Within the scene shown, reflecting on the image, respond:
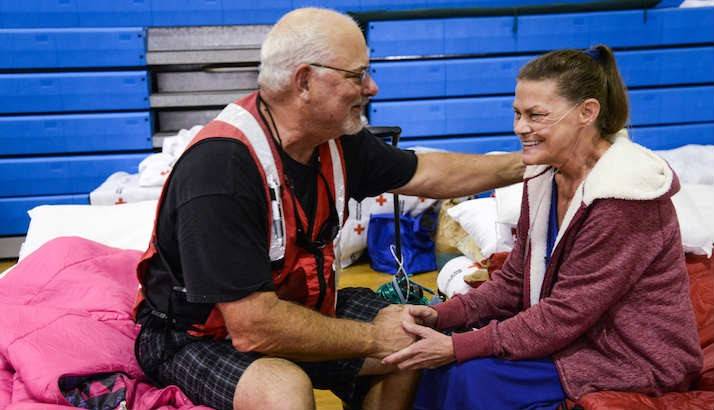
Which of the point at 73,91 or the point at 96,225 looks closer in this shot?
the point at 96,225

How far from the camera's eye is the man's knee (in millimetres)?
1323

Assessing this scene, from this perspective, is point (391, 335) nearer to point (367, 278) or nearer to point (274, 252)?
point (274, 252)

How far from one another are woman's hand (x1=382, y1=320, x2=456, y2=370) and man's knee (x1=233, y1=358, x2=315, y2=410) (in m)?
0.20

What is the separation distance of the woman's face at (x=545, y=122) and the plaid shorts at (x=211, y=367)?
21.1 inches

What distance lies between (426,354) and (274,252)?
0.38m

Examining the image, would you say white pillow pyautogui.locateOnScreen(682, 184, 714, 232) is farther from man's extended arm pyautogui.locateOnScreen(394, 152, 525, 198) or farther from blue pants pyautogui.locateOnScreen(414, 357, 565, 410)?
blue pants pyautogui.locateOnScreen(414, 357, 565, 410)

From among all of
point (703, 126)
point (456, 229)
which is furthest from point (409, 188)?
point (703, 126)

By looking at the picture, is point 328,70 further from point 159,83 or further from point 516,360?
point 159,83

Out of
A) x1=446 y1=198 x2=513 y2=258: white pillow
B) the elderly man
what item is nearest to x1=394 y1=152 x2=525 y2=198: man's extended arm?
the elderly man

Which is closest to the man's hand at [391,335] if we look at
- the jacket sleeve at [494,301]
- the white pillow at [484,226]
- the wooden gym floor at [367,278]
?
the jacket sleeve at [494,301]

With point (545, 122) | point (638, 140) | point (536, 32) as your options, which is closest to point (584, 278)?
point (545, 122)

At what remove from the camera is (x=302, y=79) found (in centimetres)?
147

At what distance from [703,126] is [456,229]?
2075mm

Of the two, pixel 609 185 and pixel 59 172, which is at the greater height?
pixel 609 185
